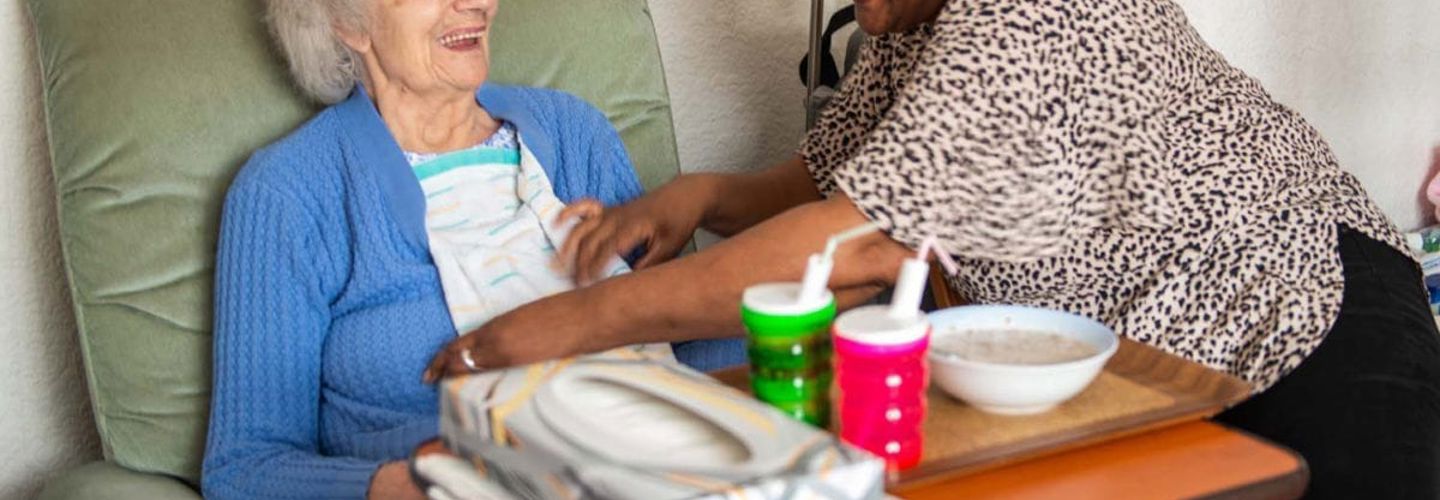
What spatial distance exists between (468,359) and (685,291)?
0.22 meters

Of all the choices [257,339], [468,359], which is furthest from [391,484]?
[257,339]

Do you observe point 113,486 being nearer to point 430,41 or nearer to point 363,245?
point 363,245

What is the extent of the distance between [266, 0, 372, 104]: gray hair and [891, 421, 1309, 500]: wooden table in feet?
3.08

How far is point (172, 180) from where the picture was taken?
1.75 metres

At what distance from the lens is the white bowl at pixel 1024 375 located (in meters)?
1.20

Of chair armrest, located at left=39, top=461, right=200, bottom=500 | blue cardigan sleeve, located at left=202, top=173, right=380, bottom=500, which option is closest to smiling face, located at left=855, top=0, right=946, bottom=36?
blue cardigan sleeve, located at left=202, top=173, right=380, bottom=500

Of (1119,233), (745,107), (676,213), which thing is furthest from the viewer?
(745,107)

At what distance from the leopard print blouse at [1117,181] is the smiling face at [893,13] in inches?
3.2

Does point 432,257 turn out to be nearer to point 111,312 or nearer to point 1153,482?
point 111,312

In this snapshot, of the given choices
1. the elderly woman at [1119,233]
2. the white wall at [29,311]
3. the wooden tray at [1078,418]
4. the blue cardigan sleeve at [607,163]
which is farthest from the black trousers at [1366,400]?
the white wall at [29,311]

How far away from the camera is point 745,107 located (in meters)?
2.45

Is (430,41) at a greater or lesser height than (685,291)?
greater

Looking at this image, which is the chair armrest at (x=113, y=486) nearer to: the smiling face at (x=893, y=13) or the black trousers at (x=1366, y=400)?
the smiling face at (x=893, y=13)

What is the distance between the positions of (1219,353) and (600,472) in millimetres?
837
